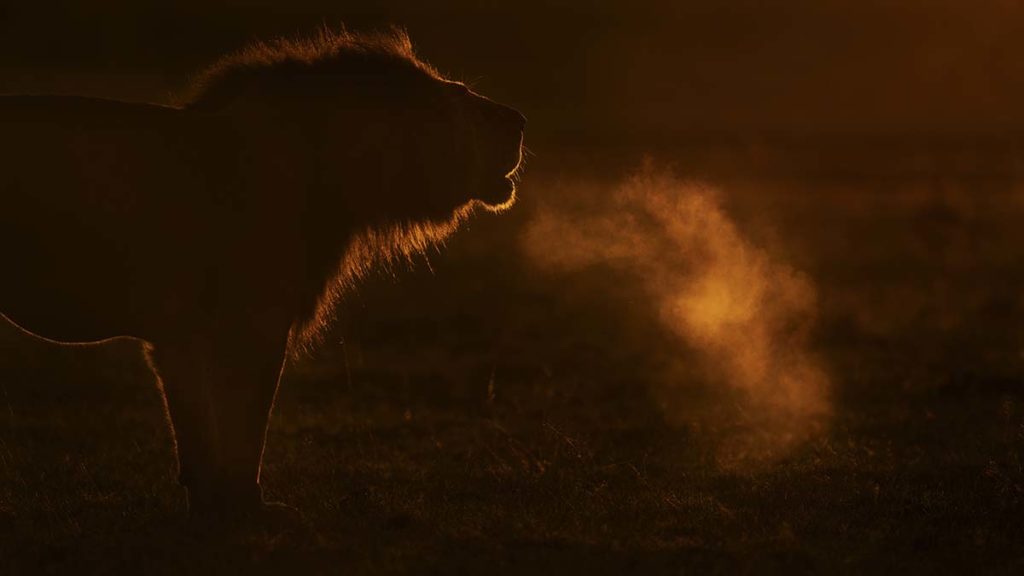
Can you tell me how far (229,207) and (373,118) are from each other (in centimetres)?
78

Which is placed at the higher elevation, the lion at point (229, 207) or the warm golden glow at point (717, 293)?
the warm golden glow at point (717, 293)

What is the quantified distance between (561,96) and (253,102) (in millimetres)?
64554

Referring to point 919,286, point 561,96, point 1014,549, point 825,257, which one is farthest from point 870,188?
point 1014,549

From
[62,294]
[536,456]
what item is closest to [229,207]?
[62,294]

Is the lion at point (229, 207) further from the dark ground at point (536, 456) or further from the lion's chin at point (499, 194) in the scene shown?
the dark ground at point (536, 456)

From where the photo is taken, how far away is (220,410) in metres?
6.83

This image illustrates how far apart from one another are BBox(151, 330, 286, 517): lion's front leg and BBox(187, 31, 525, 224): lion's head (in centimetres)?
79

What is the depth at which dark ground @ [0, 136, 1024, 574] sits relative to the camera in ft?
21.9

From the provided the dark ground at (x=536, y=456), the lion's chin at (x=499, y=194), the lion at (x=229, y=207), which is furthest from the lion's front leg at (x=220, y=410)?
the lion's chin at (x=499, y=194)

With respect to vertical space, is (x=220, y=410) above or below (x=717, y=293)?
below

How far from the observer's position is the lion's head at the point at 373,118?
700 centimetres

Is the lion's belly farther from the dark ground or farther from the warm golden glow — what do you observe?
the warm golden glow

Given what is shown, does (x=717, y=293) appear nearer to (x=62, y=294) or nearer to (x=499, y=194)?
(x=499, y=194)

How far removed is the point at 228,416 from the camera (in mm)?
6832
